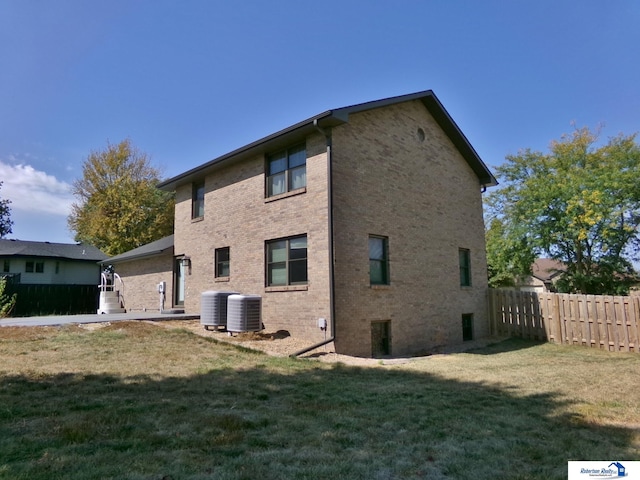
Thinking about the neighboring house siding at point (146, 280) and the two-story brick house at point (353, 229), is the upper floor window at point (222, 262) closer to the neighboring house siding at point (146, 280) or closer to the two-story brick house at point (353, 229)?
the two-story brick house at point (353, 229)

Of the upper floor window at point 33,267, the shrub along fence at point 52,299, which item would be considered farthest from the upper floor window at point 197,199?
the upper floor window at point 33,267

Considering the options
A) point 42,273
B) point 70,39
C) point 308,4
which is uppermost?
point 308,4

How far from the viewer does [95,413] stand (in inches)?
196

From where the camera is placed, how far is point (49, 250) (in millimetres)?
30562

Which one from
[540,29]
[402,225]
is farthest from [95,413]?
[540,29]

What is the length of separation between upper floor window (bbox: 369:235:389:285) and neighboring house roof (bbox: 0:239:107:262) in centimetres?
2611

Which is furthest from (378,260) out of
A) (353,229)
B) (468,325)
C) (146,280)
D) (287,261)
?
(146,280)

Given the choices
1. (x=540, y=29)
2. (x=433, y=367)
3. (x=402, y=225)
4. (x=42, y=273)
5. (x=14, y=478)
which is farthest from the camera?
(x=42, y=273)

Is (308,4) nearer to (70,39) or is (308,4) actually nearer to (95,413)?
(70,39)

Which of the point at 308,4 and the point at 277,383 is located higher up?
the point at 308,4

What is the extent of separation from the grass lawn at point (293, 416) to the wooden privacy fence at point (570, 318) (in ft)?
10.6

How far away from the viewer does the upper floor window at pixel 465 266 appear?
626 inches

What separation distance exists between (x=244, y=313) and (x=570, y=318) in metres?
10.4

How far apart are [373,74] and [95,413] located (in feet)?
40.1
